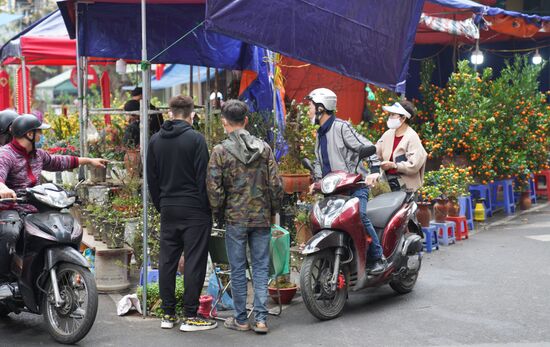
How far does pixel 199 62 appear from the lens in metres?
11.3

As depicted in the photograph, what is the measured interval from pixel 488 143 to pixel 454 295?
5243 millimetres

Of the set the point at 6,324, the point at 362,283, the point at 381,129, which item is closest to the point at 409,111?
the point at 362,283

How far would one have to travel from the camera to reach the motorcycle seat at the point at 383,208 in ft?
24.2

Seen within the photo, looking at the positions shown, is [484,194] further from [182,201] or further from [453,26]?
[182,201]

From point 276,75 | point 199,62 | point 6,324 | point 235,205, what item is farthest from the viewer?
point 199,62

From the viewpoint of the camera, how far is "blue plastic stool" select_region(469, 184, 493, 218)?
12.7 metres

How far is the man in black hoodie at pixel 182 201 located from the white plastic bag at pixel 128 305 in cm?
62

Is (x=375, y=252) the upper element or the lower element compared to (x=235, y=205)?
lower

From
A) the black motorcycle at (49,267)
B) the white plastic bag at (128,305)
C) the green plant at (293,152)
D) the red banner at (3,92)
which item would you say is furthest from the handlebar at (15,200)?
the red banner at (3,92)

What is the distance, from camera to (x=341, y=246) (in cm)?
673

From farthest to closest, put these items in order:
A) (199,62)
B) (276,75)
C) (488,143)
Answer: (488,143) → (199,62) → (276,75)

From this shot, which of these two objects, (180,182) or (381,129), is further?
(381,129)

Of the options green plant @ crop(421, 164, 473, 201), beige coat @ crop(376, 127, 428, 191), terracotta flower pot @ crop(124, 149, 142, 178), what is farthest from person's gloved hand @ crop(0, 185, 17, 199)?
green plant @ crop(421, 164, 473, 201)

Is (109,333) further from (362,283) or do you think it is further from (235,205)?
(362,283)
